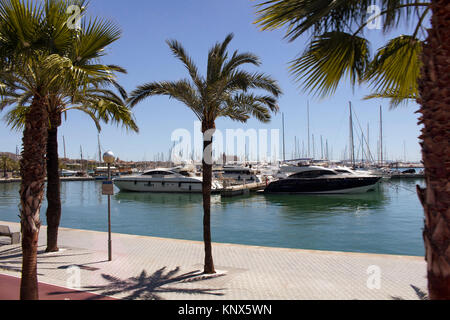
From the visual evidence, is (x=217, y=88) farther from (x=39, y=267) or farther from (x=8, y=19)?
(x=39, y=267)

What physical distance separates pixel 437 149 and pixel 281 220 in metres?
22.2

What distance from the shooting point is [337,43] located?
157 inches

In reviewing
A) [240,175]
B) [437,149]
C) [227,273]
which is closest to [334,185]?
[240,175]

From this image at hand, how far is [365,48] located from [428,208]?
8.10ft

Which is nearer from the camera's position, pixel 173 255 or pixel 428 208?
pixel 428 208

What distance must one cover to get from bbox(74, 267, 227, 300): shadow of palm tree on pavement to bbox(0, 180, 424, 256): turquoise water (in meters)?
8.97

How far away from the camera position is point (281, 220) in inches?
958

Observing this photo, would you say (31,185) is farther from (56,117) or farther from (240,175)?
(240,175)

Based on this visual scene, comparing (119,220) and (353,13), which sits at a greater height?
(353,13)

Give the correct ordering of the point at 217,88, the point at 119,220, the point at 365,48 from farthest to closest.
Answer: the point at 119,220 < the point at 217,88 < the point at 365,48

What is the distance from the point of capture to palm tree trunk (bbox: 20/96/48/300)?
16.2 feet

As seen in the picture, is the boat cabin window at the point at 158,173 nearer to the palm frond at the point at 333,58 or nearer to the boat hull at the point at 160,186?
the boat hull at the point at 160,186

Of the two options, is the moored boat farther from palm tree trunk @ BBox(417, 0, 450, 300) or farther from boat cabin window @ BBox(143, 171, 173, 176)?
palm tree trunk @ BBox(417, 0, 450, 300)
